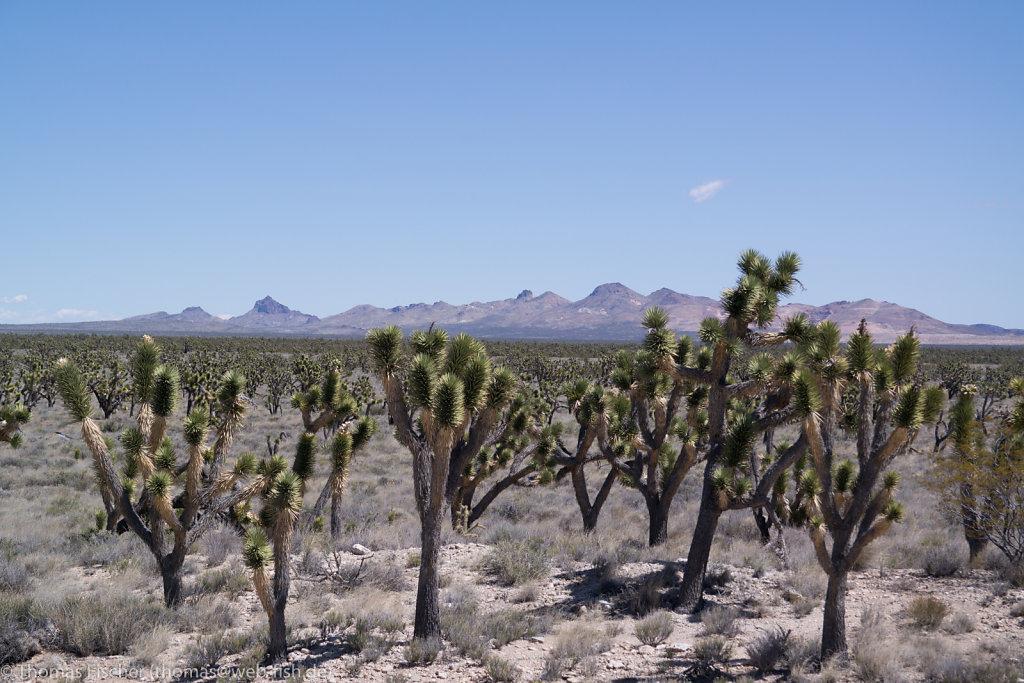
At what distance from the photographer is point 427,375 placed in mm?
7688

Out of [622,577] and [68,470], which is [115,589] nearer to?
[622,577]

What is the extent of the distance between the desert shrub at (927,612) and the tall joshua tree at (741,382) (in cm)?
249

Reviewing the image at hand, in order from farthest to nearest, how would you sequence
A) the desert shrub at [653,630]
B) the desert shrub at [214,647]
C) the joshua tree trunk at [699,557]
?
1. the joshua tree trunk at [699,557]
2. the desert shrub at [653,630]
3. the desert shrub at [214,647]

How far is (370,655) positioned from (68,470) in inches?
709

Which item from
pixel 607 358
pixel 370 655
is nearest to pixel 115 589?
pixel 370 655

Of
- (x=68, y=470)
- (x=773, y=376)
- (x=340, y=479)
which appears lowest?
(x=68, y=470)

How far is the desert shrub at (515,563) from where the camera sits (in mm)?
11562

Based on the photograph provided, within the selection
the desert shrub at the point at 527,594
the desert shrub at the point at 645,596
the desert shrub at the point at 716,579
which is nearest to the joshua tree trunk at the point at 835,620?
the desert shrub at the point at 645,596

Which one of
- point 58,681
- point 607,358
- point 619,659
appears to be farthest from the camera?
point 607,358

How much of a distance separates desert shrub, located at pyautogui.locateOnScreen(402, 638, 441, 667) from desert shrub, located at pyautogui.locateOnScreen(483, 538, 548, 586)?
3.38m

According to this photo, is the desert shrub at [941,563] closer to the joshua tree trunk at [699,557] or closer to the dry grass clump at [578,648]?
the joshua tree trunk at [699,557]

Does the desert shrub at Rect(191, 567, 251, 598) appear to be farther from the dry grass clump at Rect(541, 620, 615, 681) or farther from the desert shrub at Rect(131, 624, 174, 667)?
the dry grass clump at Rect(541, 620, 615, 681)

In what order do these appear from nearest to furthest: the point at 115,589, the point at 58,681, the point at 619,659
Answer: the point at 58,681, the point at 619,659, the point at 115,589

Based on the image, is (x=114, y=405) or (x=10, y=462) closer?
(x=10, y=462)
